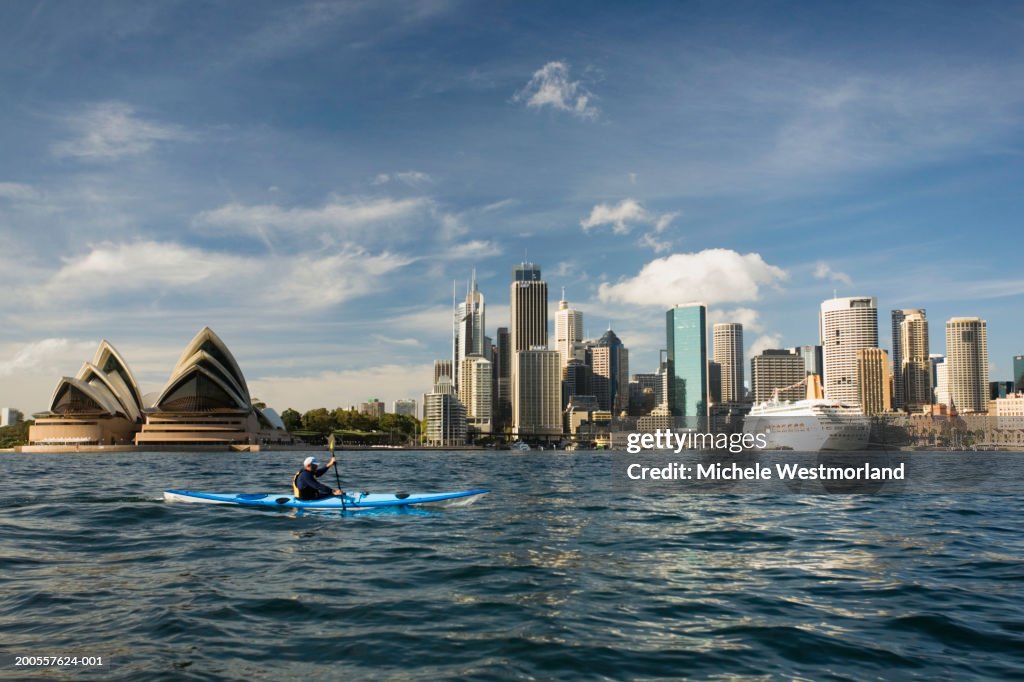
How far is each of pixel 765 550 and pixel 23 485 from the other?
1534 inches

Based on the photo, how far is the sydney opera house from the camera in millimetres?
139125

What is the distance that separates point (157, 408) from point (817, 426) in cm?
11744

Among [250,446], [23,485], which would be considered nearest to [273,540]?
[23,485]

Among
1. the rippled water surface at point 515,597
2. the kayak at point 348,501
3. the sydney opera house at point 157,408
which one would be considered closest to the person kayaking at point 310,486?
the kayak at point 348,501

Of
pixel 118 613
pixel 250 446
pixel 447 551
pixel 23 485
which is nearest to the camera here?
pixel 118 613

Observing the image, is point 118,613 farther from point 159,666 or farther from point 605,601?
point 605,601

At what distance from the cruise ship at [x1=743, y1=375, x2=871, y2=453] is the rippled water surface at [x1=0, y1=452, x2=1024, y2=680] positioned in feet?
342

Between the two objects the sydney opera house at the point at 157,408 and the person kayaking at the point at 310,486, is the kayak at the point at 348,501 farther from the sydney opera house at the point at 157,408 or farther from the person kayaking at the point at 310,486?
the sydney opera house at the point at 157,408

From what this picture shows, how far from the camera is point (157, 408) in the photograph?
14538 cm

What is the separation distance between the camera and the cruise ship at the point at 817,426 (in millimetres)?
120250

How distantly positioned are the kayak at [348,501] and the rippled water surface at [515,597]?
0.54 meters

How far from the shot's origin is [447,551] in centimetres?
1695

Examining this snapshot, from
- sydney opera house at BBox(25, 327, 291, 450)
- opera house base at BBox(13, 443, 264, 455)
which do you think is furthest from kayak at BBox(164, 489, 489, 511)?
opera house base at BBox(13, 443, 264, 455)

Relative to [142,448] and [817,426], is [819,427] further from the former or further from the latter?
[142,448]
